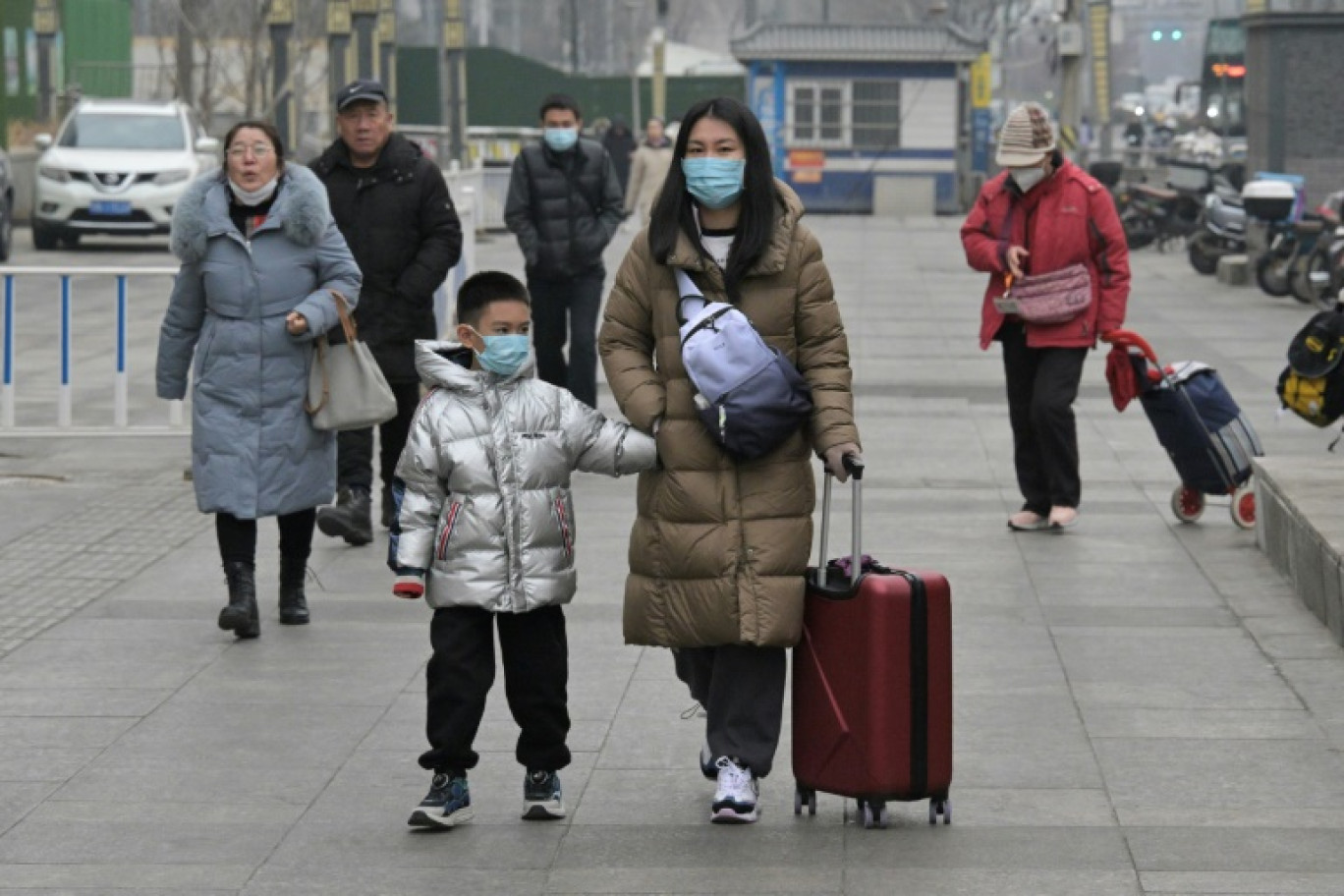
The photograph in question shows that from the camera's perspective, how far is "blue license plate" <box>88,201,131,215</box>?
28.7m

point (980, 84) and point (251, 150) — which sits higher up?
point (980, 84)

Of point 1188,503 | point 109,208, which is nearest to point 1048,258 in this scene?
point 1188,503

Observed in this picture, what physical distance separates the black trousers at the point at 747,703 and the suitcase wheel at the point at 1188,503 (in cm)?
495

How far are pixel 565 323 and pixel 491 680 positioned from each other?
6.86 meters

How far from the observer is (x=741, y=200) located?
19.1 ft

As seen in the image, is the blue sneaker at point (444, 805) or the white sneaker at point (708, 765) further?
the white sneaker at point (708, 765)

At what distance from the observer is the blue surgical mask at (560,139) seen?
12.0 m

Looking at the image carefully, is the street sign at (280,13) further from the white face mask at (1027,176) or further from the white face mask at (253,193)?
the white face mask at (253,193)

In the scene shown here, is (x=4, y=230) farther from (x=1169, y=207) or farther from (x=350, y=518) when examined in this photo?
(x=350, y=518)

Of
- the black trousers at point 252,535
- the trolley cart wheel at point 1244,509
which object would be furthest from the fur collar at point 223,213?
the trolley cart wheel at point 1244,509

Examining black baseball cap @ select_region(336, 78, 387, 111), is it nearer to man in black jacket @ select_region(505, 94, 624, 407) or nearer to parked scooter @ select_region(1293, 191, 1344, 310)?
man in black jacket @ select_region(505, 94, 624, 407)

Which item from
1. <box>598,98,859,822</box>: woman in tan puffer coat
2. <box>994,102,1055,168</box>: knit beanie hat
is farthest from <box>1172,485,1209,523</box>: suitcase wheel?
<box>598,98,859,822</box>: woman in tan puffer coat

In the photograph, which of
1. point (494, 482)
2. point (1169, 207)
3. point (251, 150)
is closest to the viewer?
point (494, 482)

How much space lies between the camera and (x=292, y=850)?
5.66 m
